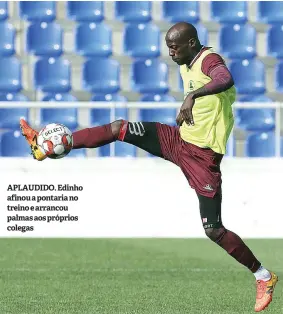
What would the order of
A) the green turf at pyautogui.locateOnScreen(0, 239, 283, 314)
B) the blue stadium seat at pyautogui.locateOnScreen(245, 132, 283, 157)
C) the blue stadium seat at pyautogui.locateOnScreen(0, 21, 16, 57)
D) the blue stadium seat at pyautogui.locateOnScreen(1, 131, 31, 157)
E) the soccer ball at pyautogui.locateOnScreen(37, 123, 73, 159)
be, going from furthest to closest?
the blue stadium seat at pyautogui.locateOnScreen(0, 21, 16, 57) < the blue stadium seat at pyautogui.locateOnScreen(245, 132, 283, 157) < the blue stadium seat at pyautogui.locateOnScreen(1, 131, 31, 157) < the green turf at pyautogui.locateOnScreen(0, 239, 283, 314) < the soccer ball at pyautogui.locateOnScreen(37, 123, 73, 159)

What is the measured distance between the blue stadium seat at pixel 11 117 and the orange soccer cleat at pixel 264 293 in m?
6.50

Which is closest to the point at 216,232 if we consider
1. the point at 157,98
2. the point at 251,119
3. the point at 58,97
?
the point at 251,119

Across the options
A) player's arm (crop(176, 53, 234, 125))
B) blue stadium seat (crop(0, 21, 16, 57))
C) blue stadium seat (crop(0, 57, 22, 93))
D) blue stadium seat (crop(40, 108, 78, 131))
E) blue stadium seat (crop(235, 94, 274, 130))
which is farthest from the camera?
blue stadium seat (crop(0, 21, 16, 57))

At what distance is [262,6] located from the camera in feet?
43.9

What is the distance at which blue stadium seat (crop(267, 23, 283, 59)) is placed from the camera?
1323 centimetres

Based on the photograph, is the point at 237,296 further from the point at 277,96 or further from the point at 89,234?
the point at 277,96

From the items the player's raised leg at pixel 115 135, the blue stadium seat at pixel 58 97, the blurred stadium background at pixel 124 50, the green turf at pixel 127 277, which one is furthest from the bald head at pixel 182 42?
the blue stadium seat at pixel 58 97

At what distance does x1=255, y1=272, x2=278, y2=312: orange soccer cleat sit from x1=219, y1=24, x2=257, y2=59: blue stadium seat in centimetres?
747

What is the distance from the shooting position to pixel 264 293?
5984 millimetres

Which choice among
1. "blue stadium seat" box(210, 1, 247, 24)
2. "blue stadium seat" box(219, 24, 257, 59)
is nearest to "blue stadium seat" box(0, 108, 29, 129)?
"blue stadium seat" box(219, 24, 257, 59)

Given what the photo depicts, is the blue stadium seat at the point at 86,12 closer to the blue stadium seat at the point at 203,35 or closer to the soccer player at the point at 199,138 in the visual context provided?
the blue stadium seat at the point at 203,35

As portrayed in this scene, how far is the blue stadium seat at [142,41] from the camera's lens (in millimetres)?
13062

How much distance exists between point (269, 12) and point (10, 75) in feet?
12.0

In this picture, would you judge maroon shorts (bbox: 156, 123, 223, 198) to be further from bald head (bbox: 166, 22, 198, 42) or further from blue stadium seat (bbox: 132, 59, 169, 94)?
blue stadium seat (bbox: 132, 59, 169, 94)
